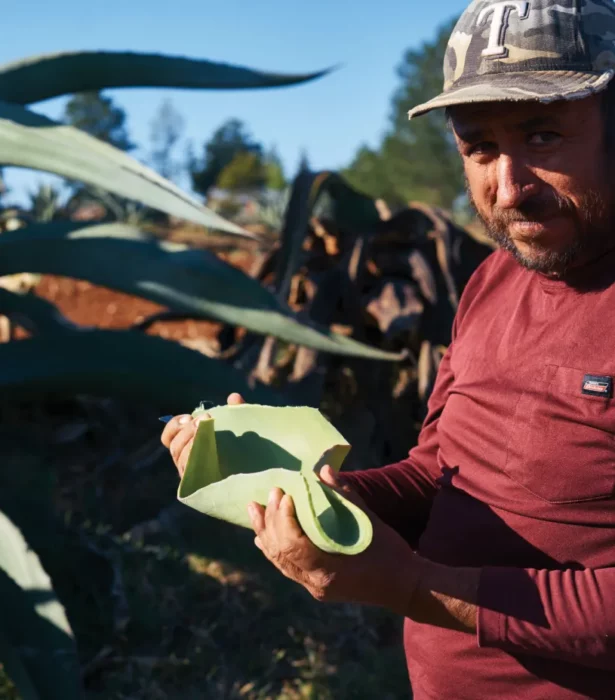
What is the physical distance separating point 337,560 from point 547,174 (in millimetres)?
612

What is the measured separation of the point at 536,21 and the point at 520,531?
29.0 inches

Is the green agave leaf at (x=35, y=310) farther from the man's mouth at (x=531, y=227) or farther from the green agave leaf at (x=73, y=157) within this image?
the man's mouth at (x=531, y=227)

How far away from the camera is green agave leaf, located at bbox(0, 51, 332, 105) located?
3004mm

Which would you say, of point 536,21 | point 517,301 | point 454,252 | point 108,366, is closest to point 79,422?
point 108,366

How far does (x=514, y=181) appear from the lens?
1342mm

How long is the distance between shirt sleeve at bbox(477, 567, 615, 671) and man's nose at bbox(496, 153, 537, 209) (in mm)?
518

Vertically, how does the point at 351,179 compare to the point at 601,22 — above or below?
below

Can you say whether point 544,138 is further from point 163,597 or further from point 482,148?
point 163,597

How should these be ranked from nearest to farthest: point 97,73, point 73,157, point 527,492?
point 527,492, point 73,157, point 97,73

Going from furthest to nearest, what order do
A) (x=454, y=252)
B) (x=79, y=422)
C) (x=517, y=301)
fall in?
1. (x=454, y=252)
2. (x=79, y=422)
3. (x=517, y=301)

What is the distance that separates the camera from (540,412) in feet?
4.52

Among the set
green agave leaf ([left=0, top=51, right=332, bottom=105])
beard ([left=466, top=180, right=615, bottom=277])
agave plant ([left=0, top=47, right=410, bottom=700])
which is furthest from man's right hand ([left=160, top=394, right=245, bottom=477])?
green agave leaf ([left=0, top=51, right=332, bottom=105])

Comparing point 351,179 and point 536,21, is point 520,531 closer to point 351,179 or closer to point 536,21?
point 536,21

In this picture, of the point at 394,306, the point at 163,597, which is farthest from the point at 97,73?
the point at 163,597
